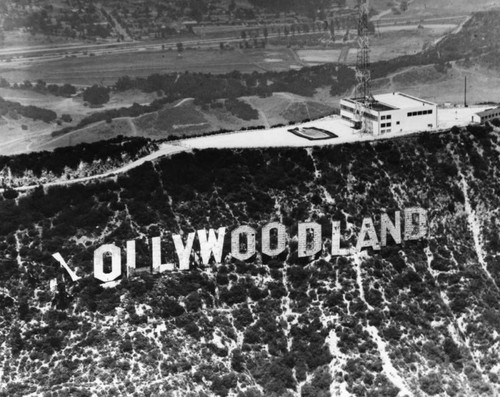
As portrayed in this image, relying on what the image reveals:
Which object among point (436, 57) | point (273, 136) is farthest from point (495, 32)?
point (273, 136)

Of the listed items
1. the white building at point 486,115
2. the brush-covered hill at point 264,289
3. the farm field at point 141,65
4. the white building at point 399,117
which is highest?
the white building at point 399,117

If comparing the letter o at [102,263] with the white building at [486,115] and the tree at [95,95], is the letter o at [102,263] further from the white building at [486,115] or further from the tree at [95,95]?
the tree at [95,95]

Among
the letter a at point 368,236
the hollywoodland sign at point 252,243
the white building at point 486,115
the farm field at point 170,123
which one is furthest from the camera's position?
the farm field at point 170,123

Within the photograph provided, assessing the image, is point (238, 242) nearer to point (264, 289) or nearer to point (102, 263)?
point (264, 289)

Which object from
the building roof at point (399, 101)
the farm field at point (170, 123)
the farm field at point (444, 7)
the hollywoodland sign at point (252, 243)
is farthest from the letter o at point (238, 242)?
the farm field at point (444, 7)

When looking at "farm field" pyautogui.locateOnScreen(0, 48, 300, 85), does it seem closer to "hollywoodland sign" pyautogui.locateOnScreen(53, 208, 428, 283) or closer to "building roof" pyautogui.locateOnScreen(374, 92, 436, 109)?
"building roof" pyautogui.locateOnScreen(374, 92, 436, 109)

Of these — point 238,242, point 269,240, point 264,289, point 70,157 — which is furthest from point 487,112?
point 70,157

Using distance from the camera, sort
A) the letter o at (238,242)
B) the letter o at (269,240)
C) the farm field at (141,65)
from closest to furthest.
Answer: the letter o at (238,242) → the letter o at (269,240) → the farm field at (141,65)
